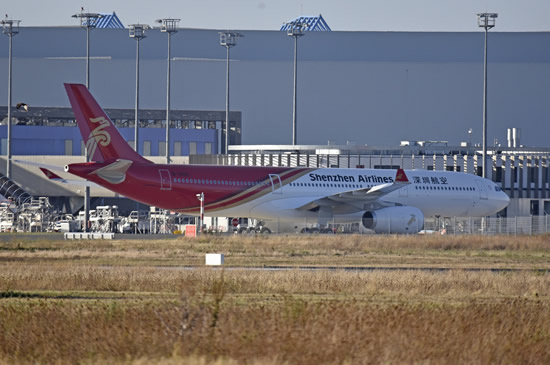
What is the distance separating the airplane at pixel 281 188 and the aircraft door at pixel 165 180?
0.04m

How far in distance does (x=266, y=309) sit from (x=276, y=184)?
105 feet

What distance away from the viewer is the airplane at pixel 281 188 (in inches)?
1788

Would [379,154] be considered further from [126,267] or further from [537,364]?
[537,364]

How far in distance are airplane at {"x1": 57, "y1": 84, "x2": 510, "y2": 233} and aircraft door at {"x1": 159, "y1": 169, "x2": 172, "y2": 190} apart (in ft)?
0.14

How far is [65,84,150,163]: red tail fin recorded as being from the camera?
45.4m

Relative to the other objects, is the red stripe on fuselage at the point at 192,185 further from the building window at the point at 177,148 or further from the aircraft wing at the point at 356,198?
the building window at the point at 177,148

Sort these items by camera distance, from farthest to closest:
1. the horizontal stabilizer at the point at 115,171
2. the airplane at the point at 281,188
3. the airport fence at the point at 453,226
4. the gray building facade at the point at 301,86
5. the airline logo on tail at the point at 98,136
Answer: the gray building facade at the point at 301,86 → the airport fence at the point at 453,226 → the airline logo on tail at the point at 98,136 → the airplane at the point at 281,188 → the horizontal stabilizer at the point at 115,171

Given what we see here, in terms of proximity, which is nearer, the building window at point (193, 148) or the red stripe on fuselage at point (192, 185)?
the red stripe on fuselage at point (192, 185)

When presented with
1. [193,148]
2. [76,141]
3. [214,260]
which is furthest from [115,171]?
[193,148]

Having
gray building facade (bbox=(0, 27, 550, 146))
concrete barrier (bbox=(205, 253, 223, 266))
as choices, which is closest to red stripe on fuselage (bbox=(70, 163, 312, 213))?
concrete barrier (bbox=(205, 253, 223, 266))

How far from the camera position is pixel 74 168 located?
4319cm

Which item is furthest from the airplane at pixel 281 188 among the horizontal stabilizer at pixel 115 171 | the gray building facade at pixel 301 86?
the gray building facade at pixel 301 86

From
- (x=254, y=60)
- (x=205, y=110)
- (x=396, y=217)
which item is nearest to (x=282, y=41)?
(x=254, y=60)

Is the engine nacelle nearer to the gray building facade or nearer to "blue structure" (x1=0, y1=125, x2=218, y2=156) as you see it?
"blue structure" (x1=0, y1=125, x2=218, y2=156)
